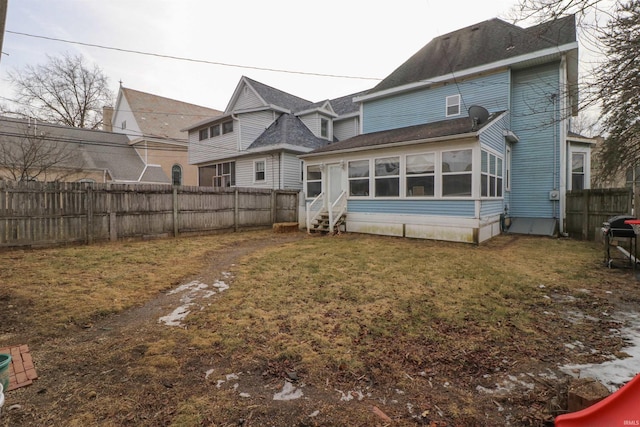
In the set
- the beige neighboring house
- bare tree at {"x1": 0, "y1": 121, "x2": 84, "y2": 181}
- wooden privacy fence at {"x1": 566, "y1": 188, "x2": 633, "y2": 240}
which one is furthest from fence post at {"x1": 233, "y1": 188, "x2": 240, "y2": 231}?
the beige neighboring house

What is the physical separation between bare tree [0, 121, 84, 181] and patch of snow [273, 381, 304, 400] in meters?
19.1

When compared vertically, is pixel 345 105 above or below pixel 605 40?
above

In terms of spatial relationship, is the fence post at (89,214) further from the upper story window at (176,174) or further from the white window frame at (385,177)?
the upper story window at (176,174)

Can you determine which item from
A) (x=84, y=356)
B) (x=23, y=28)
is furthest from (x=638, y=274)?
(x=23, y=28)

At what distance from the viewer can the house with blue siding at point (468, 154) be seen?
961 cm

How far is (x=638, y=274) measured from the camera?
582cm

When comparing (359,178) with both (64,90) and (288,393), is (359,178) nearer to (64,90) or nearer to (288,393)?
(288,393)

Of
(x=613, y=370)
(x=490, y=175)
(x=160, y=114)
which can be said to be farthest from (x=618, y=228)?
(x=160, y=114)

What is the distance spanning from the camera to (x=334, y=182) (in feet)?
42.4


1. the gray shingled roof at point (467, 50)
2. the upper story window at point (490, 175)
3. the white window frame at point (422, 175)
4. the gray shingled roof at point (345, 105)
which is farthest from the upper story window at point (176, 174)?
the upper story window at point (490, 175)

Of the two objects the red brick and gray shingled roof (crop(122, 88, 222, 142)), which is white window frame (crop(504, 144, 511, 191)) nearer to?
the red brick

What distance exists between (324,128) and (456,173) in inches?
418

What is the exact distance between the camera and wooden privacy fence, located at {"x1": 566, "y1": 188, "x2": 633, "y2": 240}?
893 centimetres

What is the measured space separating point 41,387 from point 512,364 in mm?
4077
